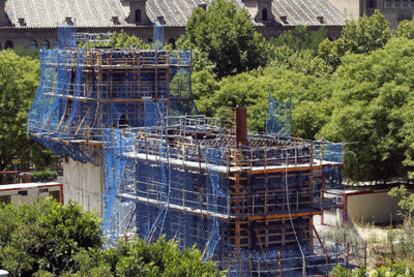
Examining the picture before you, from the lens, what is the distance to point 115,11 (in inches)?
4665

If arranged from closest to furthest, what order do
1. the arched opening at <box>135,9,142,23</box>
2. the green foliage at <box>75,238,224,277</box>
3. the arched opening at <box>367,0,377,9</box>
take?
the green foliage at <box>75,238,224,277</box> < the arched opening at <box>135,9,142,23</box> < the arched opening at <box>367,0,377,9</box>

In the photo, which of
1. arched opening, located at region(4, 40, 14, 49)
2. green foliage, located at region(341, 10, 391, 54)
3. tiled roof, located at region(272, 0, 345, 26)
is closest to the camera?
green foliage, located at region(341, 10, 391, 54)

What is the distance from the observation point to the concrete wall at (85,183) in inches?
2502

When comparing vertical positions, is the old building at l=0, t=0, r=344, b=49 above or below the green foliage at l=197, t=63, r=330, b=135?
above

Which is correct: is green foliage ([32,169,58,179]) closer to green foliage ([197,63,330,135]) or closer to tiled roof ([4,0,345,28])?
green foliage ([197,63,330,135])

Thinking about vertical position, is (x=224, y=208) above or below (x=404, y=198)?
above

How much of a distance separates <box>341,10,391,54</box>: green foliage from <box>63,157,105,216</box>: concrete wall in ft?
141

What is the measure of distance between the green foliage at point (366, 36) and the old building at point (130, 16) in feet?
51.4

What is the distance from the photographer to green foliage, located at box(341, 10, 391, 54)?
105500 millimetres

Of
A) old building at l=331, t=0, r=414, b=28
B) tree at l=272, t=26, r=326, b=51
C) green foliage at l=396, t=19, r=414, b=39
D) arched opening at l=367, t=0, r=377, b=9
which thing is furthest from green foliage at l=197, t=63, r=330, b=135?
arched opening at l=367, t=0, r=377, b=9

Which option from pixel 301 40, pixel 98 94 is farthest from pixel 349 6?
pixel 98 94

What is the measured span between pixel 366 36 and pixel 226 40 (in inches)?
477

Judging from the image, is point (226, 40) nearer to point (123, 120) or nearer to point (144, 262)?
point (123, 120)

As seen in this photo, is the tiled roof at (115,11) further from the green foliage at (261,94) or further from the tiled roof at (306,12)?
the green foliage at (261,94)
